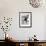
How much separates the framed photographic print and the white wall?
0.33 ft

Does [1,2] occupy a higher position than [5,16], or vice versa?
[1,2]

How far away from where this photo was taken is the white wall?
4.19 meters

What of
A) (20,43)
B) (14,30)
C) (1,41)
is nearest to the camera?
(20,43)

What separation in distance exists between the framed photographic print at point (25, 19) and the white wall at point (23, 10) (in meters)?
0.10

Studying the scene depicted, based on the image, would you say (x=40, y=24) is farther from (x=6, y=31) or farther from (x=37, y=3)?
(x=6, y=31)

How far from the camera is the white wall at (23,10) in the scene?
13.8 feet

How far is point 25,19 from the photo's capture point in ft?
13.9

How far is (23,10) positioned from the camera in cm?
423

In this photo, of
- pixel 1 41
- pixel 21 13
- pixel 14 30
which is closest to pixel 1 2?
pixel 21 13

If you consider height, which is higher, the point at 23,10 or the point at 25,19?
→ the point at 23,10

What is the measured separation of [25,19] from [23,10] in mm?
311

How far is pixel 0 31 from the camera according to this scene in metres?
4.18

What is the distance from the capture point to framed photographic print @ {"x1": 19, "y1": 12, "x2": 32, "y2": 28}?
4.22 meters

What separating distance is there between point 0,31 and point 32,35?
1.08m
